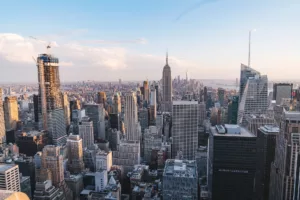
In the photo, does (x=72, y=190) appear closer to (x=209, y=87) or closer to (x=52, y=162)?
(x=52, y=162)

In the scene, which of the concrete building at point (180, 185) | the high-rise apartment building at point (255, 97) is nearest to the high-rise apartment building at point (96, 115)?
the high-rise apartment building at point (255, 97)

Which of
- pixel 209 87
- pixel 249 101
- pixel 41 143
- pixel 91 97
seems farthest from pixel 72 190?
pixel 209 87

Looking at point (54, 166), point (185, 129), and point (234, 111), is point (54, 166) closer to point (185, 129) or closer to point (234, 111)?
point (185, 129)

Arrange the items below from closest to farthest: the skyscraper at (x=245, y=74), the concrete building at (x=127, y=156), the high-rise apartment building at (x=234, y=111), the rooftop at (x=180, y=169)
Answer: the rooftop at (x=180, y=169), the concrete building at (x=127, y=156), the skyscraper at (x=245, y=74), the high-rise apartment building at (x=234, y=111)

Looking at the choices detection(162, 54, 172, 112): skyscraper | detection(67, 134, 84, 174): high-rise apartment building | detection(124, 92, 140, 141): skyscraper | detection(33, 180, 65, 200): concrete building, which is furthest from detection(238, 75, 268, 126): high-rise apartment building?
detection(33, 180, 65, 200): concrete building

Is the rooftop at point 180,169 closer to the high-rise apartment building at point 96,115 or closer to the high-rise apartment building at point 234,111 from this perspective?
the high-rise apartment building at point 234,111
